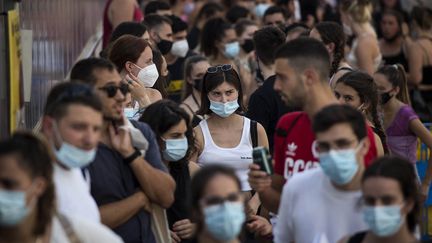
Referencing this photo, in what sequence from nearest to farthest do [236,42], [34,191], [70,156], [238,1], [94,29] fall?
1. [34,191]
2. [70,156]
3. [236,42]
4. [94,29]
5. [238,1]

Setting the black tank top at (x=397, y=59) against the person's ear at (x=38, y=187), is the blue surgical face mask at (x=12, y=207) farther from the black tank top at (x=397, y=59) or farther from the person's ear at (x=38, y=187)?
the black tank top at (x=397, y=59)

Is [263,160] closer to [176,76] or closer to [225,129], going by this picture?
[225,129]

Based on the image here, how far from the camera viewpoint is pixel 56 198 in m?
5.73

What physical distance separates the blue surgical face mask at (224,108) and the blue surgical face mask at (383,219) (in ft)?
10.5

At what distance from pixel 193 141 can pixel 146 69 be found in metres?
0.78

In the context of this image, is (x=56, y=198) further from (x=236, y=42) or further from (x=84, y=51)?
Result: (x=84, y=51)

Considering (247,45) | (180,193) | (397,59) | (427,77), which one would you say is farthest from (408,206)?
(397,59)

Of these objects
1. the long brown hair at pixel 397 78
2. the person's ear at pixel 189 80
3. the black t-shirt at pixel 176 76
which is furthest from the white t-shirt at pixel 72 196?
the black t-shirt at pixel 176 76

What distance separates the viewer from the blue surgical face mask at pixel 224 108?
9008mm

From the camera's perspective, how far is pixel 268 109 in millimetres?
9812

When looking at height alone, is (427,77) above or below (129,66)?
below

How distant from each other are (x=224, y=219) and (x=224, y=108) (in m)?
3.31

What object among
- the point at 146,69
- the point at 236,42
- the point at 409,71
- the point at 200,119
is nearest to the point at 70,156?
the point at 146,69

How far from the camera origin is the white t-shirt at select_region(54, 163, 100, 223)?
594 centimetres
